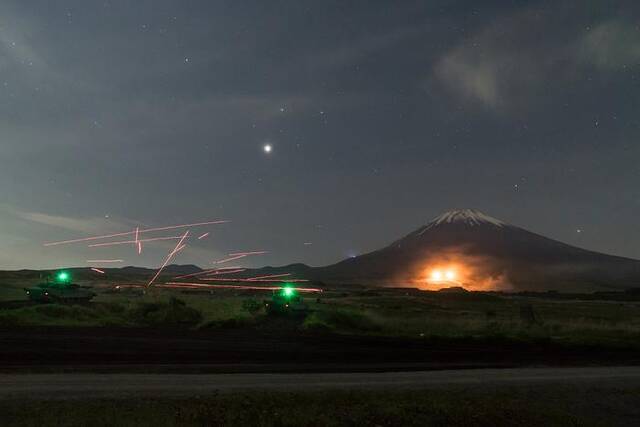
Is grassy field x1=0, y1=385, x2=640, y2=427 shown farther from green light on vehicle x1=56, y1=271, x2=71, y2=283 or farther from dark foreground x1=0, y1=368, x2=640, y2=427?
green light on vehicle x1=56, y1=271, x2=71, y2=283

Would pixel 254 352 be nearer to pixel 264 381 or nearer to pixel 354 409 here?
pixel 264 381

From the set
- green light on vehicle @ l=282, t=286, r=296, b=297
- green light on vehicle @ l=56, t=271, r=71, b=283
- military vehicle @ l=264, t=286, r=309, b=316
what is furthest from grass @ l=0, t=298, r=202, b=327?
green light on vehicle @ l=56, t=271, r=71, b=283

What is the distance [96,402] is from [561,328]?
1267 inches

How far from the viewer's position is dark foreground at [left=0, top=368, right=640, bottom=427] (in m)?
12.5

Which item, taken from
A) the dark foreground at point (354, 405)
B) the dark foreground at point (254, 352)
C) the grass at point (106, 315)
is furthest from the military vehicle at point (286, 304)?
the dark foreground at point (354, 405)

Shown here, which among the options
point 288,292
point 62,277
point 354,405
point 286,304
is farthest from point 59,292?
point 354,405

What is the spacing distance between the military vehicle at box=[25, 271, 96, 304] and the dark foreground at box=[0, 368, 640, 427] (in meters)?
34.5

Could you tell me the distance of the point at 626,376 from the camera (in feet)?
64.2

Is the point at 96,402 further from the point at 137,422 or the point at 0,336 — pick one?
the point at 0,336

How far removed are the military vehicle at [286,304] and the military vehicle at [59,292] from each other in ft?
55.3

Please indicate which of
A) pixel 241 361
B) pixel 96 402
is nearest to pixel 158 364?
pixel 241 361

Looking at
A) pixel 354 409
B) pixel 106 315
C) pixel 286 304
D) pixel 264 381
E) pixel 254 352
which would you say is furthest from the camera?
pixel 286 304

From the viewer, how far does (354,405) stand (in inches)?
548

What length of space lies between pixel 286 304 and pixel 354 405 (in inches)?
1121
